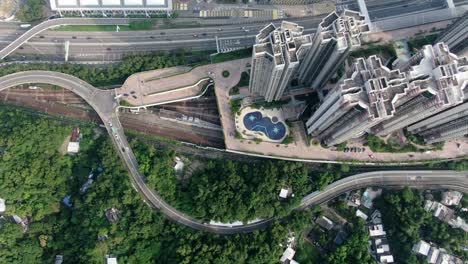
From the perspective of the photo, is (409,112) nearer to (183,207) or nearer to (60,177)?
(183,207)

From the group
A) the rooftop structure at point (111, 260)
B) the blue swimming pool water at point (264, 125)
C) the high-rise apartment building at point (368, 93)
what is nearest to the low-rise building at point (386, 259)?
the high-rise apartment building at point (368, 93)

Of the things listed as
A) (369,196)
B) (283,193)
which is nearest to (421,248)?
(369,196)


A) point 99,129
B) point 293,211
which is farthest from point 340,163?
point 99,129

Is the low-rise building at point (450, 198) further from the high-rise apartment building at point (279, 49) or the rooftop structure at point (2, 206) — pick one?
the rooftop structure at point (2, 206)

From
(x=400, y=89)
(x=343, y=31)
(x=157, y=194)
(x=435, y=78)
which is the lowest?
(x=157, y=194)

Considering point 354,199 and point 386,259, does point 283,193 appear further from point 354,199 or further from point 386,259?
point 386,259

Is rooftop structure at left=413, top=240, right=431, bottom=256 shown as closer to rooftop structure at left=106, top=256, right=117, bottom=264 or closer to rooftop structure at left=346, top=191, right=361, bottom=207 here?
rooftop structure at left=346, top=191, right=361, bottom=207

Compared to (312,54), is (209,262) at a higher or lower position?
lower
